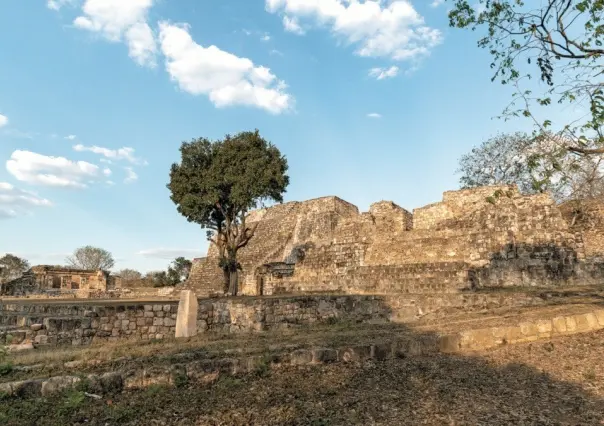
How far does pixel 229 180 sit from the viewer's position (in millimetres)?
23953

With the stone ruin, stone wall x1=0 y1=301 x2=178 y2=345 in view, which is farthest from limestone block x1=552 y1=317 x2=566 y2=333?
stone wall x1=0 y1=301 x2=178 y2=345

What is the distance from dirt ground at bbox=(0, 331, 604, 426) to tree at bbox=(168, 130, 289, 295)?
18.3 m

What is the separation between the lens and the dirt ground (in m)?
4.51

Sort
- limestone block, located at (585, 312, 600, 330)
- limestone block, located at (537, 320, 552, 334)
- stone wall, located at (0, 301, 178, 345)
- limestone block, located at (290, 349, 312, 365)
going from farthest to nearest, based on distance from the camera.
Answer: stone wall, located at (0, 301, 178, 345) < limestone block, located at (585, 312, 600, 330) < limestone block, located at (537, 320, 552, 334) < limestone block, located at (290, 349, 312, 365)

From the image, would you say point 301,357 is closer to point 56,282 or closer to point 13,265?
point 56,282

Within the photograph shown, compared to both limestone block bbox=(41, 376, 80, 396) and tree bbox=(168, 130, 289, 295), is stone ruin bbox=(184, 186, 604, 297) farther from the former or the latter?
limestone block bbox=(41, 376, 80, 396)

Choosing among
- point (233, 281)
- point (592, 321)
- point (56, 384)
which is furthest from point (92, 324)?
point (592, 321)

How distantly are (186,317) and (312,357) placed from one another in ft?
20.2

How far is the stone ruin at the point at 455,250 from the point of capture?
51.2 ft

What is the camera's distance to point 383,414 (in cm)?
462

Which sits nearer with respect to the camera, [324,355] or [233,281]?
[324,355]

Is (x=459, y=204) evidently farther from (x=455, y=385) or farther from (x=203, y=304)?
(x=455, y=385)

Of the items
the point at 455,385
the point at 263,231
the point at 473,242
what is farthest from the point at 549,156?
the point at 263,231

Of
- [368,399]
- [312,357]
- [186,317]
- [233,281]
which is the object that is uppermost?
[233,281]
